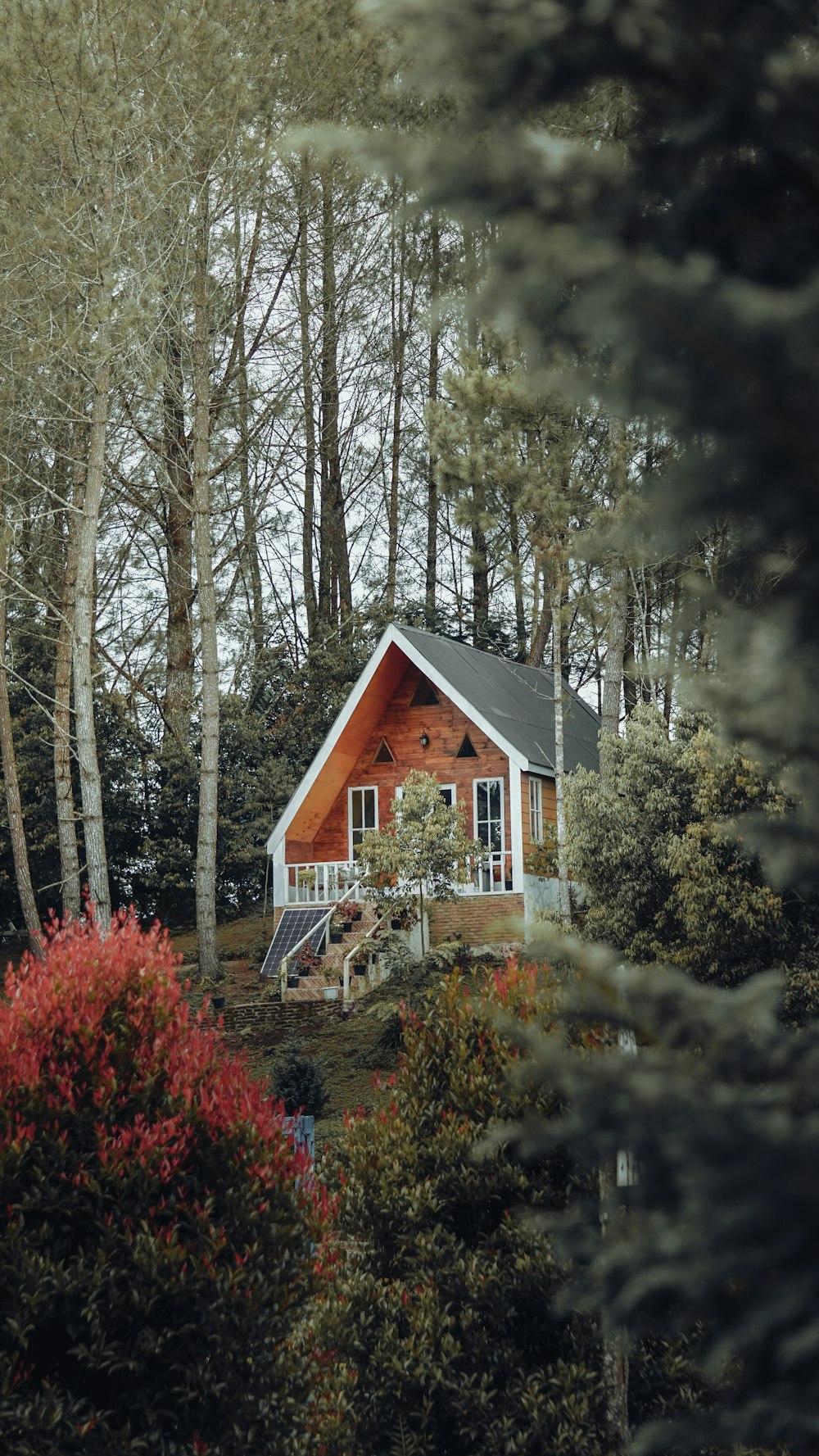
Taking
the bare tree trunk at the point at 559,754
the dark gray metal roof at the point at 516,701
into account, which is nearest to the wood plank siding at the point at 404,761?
the dark gray metal roof at the point at 516,701

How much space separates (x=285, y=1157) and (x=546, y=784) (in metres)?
20.9

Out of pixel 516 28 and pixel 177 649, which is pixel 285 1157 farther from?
pixel 177 649

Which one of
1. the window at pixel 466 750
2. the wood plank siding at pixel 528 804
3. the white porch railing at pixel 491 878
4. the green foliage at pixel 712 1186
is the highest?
the window at pixel 466 750

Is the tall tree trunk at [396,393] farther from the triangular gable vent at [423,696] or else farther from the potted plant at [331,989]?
the potted plant at [331,989]

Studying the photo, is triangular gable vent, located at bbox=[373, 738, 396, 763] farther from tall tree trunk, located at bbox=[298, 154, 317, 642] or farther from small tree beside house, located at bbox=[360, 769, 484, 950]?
tall tree trunk, located at bbox=[298, 154, 317, 642]

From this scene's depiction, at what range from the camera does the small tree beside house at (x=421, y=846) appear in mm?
22188

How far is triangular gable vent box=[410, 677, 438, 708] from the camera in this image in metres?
28.0

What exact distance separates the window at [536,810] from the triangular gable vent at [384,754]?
3131 mm

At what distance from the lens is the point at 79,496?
2548 cm

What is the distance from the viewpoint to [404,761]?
28.0 m

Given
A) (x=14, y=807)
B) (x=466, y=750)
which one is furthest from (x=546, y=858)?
(x=14, y=807)

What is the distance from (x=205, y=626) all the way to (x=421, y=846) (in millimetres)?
6226

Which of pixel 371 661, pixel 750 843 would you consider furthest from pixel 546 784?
pixel 750 843

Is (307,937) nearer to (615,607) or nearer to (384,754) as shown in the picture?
(384,754)
